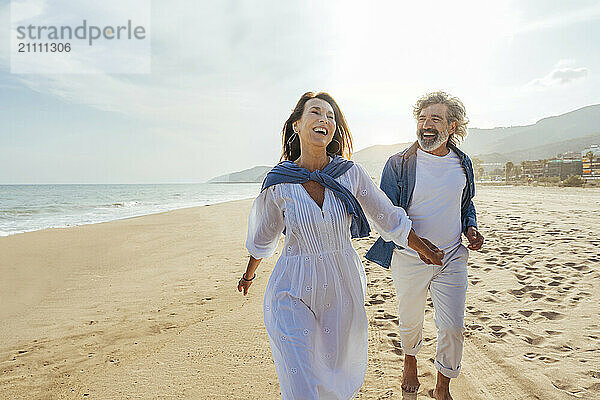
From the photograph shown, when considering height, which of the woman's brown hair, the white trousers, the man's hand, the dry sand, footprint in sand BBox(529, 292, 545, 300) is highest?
the woman's brown hair

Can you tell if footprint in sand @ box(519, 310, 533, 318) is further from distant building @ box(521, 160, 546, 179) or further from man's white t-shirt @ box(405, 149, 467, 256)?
distant building @ box(521, 160, 546, 179)

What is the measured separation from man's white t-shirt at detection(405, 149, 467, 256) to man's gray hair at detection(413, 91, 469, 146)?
364 mm

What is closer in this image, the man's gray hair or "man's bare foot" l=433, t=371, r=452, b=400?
"man's bare foot" l=433, t=371, r=452, b=400

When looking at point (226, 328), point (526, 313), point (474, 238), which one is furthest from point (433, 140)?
Result: point (226, 328)

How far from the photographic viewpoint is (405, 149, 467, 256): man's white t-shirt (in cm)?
335

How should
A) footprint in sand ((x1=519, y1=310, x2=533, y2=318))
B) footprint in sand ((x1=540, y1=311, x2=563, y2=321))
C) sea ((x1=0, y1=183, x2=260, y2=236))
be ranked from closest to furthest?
1. footprint in sand ((x1=540, y1=311, x2=563, y2=321))
2. footprint in sand ((x1=519, y1=310, x2=533, y2=318))
3. sea ((x1=0, y1=183, x2=260, y2=236))

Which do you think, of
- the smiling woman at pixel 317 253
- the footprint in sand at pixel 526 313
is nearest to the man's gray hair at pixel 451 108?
the smiling woman at pixel 317 253

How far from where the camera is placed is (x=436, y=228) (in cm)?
335

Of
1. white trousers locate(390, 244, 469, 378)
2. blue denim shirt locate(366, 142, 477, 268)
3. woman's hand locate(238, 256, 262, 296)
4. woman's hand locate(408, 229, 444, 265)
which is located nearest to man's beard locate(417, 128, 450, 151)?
blue denim shirt locate(366, 142, 477, 268)

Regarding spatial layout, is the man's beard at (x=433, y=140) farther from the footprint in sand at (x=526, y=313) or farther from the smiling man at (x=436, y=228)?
the footprint in sand at (x=526, y=313)

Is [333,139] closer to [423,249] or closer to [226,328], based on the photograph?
[423,249]

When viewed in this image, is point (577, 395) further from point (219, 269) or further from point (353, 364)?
point (219, 269)

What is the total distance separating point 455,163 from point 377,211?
4.08 feet

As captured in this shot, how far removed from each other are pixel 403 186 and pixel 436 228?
1.44 ft
